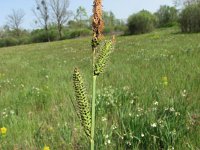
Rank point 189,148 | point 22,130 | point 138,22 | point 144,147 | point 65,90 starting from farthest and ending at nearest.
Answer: point 138,22 → point 65,90 → point 22,130 → point 144,147 → point 189,148

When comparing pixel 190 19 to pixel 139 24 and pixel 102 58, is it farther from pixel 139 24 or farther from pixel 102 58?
pixel 102 58

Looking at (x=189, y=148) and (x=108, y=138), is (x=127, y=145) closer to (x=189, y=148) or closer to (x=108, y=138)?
(x=108, y=138)

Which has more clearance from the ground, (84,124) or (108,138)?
(84,124)

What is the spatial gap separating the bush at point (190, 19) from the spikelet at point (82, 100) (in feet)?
95.1

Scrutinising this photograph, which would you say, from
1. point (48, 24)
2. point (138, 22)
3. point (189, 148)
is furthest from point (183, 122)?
point (48, 24)

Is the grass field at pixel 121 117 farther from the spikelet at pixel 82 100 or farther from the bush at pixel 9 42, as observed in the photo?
the bush at pixel 9 42

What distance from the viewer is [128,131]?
10.8ft

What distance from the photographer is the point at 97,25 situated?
962mm

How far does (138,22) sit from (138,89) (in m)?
43.6

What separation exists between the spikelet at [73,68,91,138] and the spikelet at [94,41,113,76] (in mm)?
68

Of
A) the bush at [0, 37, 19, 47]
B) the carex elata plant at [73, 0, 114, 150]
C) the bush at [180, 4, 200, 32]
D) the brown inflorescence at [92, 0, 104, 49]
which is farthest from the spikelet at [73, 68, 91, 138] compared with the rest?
the bush at [0, 37, 19, 47]

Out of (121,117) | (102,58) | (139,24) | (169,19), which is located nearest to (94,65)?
(102,58)

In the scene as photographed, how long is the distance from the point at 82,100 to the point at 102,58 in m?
0.15

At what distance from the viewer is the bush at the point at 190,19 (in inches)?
1152
